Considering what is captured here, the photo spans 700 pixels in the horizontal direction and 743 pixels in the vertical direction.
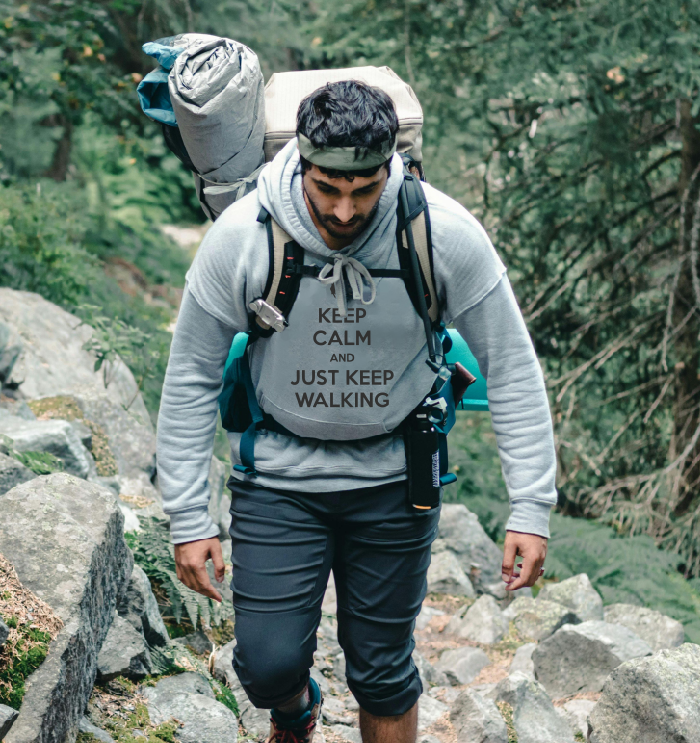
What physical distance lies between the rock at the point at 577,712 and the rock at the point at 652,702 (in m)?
0.56

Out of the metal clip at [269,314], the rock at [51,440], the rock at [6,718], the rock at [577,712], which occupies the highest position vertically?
the metal clip at [269,314]

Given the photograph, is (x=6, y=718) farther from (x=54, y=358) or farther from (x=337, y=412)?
(x=54, y=358)

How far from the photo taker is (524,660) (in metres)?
5.04

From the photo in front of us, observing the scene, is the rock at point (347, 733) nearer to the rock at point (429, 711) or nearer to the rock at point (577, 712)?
the rock at point (429, 711)

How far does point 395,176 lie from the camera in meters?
2.63

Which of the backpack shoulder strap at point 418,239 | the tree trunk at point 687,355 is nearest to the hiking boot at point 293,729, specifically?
the backpack shoulder strap at point 418,239

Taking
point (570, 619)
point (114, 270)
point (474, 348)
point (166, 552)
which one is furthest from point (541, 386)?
point (114, 270)

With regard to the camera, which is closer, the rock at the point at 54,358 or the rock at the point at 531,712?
the rock at the point at 531,712

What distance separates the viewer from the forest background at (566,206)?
680 centimetres

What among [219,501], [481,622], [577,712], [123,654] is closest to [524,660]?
[481,622]

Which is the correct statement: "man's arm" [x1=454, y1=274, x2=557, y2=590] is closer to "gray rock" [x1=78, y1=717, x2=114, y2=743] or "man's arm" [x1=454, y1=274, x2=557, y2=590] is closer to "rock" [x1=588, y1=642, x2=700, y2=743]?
"rock" [x1=588, y1=642, x2=700, y2=743]

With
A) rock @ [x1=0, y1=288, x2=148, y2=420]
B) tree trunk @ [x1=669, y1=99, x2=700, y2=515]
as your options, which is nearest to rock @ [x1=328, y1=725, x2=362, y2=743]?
rock @ [x1=0, y1=288, x2=148, y2=420]

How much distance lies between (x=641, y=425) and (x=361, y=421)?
5863mm

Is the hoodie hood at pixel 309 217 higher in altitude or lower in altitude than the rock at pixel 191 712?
higher
